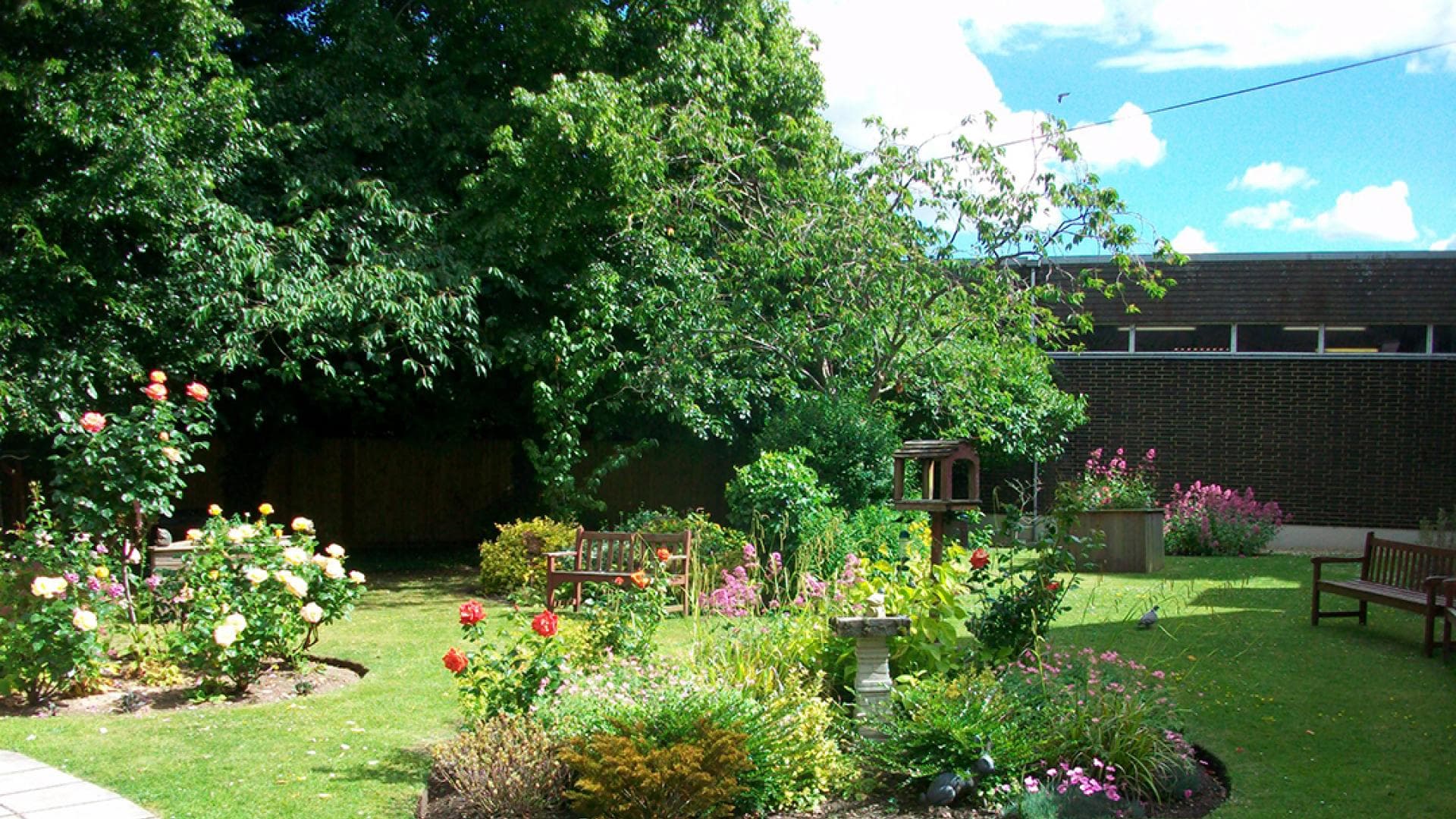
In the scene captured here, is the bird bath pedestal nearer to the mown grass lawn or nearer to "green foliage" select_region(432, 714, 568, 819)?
the mown grass lawn

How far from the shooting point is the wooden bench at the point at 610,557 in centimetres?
1084

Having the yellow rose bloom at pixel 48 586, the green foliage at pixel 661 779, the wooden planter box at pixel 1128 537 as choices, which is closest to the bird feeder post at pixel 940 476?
the wooden planter box at pixel 1128 537

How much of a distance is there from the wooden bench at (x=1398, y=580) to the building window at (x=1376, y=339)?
8.84 meters

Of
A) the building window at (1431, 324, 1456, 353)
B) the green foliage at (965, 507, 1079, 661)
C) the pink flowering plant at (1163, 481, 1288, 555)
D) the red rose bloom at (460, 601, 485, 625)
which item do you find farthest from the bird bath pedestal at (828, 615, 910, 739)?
the building window at (1431, 324, 1456, 353)

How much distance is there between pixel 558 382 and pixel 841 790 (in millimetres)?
9198

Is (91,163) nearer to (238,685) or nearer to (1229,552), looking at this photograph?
(238,685)

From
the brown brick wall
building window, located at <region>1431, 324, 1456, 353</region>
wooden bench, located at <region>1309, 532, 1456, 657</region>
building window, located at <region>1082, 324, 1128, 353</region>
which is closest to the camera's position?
wooden bench, located at <region>1309, 532, 1456, 657</region>

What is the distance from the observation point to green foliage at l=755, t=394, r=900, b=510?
1277cm

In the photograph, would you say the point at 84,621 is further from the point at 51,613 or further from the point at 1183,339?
the point at 1183,339

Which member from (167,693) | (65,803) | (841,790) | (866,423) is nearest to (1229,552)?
(866,423)

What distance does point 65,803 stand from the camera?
504cm

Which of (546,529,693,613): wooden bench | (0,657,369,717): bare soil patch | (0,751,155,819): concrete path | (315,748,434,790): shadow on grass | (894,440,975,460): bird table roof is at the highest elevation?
(894,440,975,460): bird table roof

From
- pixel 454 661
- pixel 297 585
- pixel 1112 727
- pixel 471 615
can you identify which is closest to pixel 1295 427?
pixel 1112 727

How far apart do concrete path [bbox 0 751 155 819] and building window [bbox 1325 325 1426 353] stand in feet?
58.7
